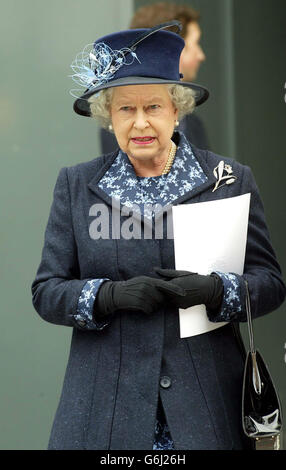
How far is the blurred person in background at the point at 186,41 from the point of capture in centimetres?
380

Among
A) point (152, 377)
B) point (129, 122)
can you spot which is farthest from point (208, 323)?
point (129, 122)

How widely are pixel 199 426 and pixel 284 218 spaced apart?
2073mm

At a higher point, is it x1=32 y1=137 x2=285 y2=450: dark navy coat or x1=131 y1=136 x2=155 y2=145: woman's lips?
x1=131 y1=136 x2=155 y2=145: woman's lips

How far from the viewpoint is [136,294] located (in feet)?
8.07

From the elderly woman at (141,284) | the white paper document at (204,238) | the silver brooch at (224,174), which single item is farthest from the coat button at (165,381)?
the silver brooch at (224,174)

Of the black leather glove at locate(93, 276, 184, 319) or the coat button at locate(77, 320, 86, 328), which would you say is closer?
the black leather glove at locate(93, 276, 184, 319)

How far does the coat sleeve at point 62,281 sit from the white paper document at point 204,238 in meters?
0.27

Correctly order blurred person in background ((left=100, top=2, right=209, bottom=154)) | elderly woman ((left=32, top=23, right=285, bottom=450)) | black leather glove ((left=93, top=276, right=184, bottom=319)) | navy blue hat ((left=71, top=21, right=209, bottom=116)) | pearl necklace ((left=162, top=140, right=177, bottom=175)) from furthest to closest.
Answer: blurred person in background ((left=100, top=2, right=209, bottom=154)) < pearl necklace ((left=162, top=140, right=177, bottom=175)) < navy blue hat ((left=71, top=21, right=209, bottom=116)) < elderly woman ((left=32, top=23, right=285, bottom=450)) < black leather glove ((left=93, top=276, right=184, bottom=319))

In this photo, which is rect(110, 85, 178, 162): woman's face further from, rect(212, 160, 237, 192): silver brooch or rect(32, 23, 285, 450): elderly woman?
rect(212, 160, 237, 192): silver brooch

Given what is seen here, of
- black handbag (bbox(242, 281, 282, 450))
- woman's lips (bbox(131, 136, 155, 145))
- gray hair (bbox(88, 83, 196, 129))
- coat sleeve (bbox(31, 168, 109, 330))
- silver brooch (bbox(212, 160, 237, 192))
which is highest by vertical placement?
gray hair (bbox(88, 83, 196, 129))

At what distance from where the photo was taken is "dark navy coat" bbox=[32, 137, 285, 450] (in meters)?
2.58

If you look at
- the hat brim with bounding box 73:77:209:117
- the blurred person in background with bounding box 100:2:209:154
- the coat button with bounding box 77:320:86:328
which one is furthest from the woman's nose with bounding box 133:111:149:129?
the blurred person in background with bounding box 100:2:209:154

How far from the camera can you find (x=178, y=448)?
254cm
